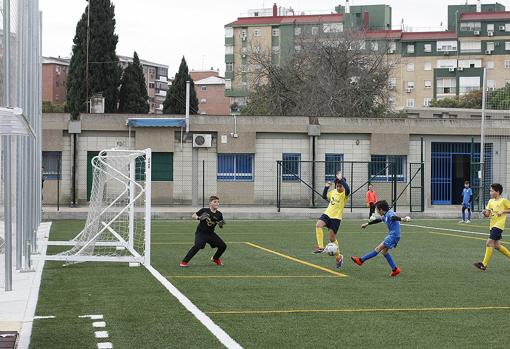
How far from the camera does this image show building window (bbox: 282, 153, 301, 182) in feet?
146

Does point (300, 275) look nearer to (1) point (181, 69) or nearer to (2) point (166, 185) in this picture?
(2) point (166, 185)

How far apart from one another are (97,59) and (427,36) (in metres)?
56.2

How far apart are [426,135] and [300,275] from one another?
3154 cm

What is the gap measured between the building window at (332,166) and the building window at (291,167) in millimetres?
1370

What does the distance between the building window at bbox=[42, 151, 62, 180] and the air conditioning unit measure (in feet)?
21.0

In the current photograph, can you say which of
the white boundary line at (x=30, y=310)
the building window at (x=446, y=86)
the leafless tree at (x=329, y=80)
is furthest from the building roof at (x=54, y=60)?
the white boundary line at (x=30, y=310)

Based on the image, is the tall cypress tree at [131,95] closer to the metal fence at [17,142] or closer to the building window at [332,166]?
the building window at [332,166]

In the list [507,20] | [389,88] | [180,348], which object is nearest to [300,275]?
[180,348]

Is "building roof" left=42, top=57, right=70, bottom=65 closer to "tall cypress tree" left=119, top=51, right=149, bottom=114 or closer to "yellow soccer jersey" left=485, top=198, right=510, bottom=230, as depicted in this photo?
"tall cypress tree" left=119, top=51, right=149, bottom=114

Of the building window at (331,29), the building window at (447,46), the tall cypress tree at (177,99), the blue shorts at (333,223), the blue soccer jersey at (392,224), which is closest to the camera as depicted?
the blue soccer jersey at (392,224)

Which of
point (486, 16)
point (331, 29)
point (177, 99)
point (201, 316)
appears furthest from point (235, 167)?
point (486, 16)

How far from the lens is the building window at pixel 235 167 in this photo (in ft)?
147

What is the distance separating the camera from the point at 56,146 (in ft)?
142

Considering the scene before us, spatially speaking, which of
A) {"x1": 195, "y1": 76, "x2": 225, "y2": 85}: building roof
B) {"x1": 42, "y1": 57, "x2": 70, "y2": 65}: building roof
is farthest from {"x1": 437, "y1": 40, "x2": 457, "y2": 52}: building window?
{"x1": 42, "y1": 57, "x2": 70, "y2": 65}: building roof
